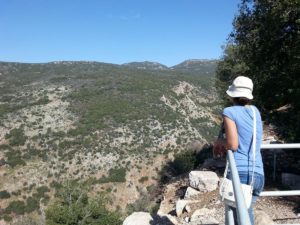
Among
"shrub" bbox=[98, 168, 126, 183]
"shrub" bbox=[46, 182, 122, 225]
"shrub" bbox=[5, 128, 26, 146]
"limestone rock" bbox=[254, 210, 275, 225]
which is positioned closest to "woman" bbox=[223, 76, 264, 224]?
"limestone rock" bbox=[254, 210, 275, 225]

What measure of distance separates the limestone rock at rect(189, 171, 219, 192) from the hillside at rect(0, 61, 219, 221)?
2820cm

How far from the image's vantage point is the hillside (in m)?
57.1

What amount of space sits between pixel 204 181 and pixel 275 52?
544 centimetres

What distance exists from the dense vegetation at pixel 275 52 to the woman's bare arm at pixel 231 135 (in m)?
8.86

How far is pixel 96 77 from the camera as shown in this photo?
104 meters

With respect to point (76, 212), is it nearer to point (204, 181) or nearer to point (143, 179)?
point (204, 181)

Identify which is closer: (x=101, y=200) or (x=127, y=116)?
(x=101, y=200)

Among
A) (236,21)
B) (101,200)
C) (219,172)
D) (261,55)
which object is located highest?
(236,21)

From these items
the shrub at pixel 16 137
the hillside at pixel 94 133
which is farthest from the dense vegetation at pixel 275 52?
the shrub at pixel 16 137

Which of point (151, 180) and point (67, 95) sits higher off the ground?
point (67, 95)

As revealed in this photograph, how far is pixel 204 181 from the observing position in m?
11.5

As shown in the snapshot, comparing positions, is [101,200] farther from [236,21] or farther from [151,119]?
[151,119]

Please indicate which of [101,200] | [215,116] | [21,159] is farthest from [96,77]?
[101,200]

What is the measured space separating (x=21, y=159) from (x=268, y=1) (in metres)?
54.7
